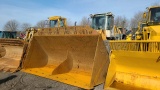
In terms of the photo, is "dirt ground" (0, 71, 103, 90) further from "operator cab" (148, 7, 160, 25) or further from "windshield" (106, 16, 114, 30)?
"windshield" (106, 16, 114, 30)

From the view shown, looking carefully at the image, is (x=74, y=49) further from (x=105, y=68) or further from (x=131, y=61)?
(x=131, y=61)

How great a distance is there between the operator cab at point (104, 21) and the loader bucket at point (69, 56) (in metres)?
7.03

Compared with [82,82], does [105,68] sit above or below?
above

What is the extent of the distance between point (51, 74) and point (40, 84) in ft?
1.52

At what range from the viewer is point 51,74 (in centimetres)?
569

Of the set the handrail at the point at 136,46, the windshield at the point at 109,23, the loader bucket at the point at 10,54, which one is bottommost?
the loader bucket at the point at 10,54

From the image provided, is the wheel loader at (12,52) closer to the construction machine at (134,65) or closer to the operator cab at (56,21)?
the construction machine at (134,65)

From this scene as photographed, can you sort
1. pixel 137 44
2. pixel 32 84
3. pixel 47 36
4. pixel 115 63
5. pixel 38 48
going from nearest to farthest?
pixel 137 44 < pixel 115 63 < pixel 32 84 < pixel 47 36 < pixel 38 48

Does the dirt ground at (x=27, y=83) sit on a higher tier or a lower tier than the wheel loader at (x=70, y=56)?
lower

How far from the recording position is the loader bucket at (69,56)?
488 cm

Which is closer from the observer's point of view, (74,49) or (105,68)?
(105,68)

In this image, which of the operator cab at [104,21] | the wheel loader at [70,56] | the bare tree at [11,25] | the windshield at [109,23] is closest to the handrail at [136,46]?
the wheel loader at [70,56]

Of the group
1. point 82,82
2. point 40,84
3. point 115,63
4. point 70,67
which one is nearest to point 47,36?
point 70,67

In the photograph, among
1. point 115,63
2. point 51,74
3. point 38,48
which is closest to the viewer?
point 115,63
